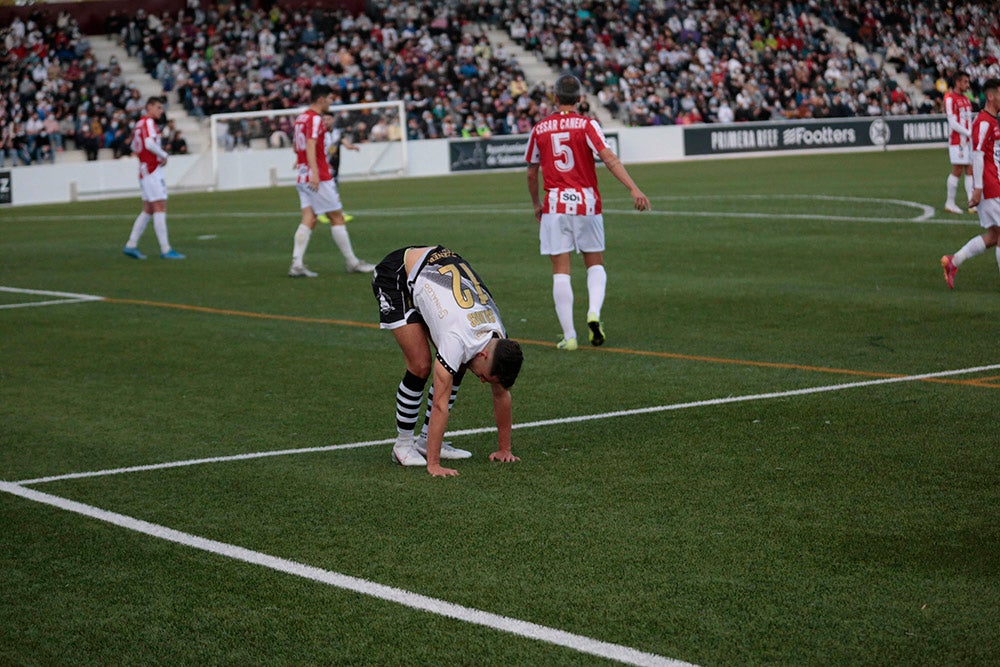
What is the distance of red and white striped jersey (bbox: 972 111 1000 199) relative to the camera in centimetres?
1306

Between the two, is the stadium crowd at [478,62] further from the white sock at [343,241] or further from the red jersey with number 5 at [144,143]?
the white sock at [343,241]

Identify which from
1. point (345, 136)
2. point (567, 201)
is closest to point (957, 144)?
point (567, 201)

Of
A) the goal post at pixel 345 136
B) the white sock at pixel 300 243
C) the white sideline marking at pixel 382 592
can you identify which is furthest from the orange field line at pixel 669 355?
the goal post at pixel 345 136

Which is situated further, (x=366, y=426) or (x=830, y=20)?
(x=830, y=20)

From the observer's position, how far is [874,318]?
12.2 metres

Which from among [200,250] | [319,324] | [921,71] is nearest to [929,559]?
[319,324]

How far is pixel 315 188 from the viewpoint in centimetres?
1711

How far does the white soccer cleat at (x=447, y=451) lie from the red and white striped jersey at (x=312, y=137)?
9801 mm

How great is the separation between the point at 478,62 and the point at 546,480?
146 ft

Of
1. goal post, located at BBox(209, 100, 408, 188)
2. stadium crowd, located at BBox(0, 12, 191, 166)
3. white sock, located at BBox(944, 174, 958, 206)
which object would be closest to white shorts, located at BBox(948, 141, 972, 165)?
white sock, located at BBox(944, 174, 958, 206)

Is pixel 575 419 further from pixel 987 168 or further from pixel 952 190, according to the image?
pixel 952 190

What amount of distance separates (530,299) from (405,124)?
30693 mm

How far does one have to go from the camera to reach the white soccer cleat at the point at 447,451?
7.52 meters

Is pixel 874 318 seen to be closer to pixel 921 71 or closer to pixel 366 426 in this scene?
pixel 366 426
